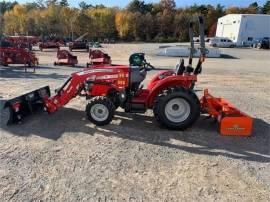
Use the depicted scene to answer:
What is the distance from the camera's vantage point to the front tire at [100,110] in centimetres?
722

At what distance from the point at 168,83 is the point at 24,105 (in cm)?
297

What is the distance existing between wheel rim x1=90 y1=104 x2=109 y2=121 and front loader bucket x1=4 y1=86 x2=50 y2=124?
149 centimetres

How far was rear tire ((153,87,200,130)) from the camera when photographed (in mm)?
7074

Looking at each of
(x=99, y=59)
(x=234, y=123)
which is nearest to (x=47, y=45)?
(x=99, y=59)

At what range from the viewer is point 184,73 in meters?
7.68

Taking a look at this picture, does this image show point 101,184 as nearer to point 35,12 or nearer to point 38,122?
point 38,122

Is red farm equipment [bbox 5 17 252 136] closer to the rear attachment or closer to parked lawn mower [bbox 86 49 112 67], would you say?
the rear attachment

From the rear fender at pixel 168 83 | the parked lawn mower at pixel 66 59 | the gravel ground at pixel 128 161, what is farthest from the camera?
the parked lawn mower at pixel 66 59

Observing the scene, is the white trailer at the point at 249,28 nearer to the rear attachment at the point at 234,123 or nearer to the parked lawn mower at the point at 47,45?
the parked lawn mower at the point at 47,45

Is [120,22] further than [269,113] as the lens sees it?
Yes

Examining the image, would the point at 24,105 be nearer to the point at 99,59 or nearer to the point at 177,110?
the point at 177,110

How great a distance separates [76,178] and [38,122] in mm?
2956

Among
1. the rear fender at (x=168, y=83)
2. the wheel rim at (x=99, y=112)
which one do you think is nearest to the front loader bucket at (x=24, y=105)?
the wheel rim at (x=99, y=112)

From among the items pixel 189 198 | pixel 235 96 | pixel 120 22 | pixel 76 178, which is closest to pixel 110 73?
pixel 76 178
